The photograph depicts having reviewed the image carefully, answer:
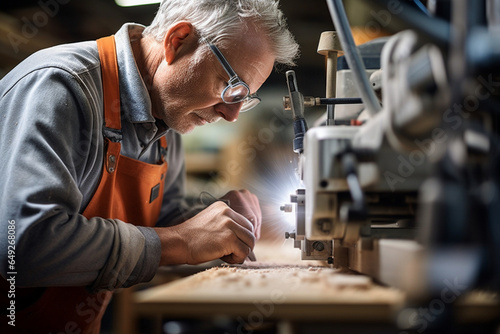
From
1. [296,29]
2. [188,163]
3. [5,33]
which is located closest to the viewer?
[5,33]

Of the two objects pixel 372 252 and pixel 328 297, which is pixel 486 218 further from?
pixel 372 252

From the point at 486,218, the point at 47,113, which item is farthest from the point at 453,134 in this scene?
the point at 47,113

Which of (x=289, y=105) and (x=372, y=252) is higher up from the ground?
(x=289, y=105)

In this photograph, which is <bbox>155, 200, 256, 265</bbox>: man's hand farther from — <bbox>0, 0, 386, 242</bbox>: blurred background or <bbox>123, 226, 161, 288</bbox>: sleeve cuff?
<bbox>0, 0, 386, 242</bbox>: blurred background

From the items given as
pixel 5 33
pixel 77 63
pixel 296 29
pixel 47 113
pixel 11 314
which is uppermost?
pixel 296 29

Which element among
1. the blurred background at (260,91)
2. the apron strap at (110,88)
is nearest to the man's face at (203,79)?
the apron strap at (110,88)

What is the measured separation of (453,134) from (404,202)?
17.1 inches

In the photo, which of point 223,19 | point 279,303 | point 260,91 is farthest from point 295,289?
point 260,91

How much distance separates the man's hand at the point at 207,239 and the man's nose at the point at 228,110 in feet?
1.37

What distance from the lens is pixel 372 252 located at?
2.74 feet

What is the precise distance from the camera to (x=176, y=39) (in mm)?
1413

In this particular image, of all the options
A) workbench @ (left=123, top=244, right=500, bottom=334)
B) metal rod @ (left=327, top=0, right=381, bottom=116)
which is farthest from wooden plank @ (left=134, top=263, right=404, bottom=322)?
metal rod @ (left=327, top=0, right=381, bottom=116)

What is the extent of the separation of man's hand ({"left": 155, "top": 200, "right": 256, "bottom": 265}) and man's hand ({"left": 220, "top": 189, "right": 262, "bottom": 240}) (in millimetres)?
Result: 310

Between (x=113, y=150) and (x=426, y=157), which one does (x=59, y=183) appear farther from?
(x=426, y=157)
